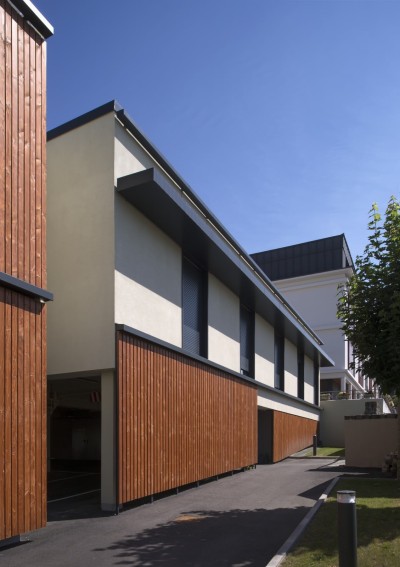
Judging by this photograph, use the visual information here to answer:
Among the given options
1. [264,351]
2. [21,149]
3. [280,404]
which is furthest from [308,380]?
[21,149]

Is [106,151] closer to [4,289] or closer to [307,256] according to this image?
[4,289]

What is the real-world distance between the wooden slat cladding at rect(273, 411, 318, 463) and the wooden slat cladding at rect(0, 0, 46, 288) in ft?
62.1

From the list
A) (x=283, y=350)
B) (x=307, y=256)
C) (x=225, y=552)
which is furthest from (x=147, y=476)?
(x=307, y=256)

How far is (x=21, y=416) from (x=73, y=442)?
2179 centimetres

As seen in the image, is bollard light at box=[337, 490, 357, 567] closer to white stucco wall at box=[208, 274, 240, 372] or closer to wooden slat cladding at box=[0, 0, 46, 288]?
wooden slat cladding at box=[0, 0, 46, 288]

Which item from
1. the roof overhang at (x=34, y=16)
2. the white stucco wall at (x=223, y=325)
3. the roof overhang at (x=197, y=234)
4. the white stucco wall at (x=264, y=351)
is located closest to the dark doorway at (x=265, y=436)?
the white stucco wall at (x=264, y=351)

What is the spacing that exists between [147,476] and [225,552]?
4670mm

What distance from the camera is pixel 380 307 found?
13367 mm

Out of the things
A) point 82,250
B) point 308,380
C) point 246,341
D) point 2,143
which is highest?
point 2,143

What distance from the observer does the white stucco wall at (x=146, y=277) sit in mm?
12578

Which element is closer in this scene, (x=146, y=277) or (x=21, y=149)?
(x=21, y=149)

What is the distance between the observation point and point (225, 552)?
8086mm

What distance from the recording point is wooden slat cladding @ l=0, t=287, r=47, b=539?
8.15 metres

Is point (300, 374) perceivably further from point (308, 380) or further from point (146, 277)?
point (146, 277)
